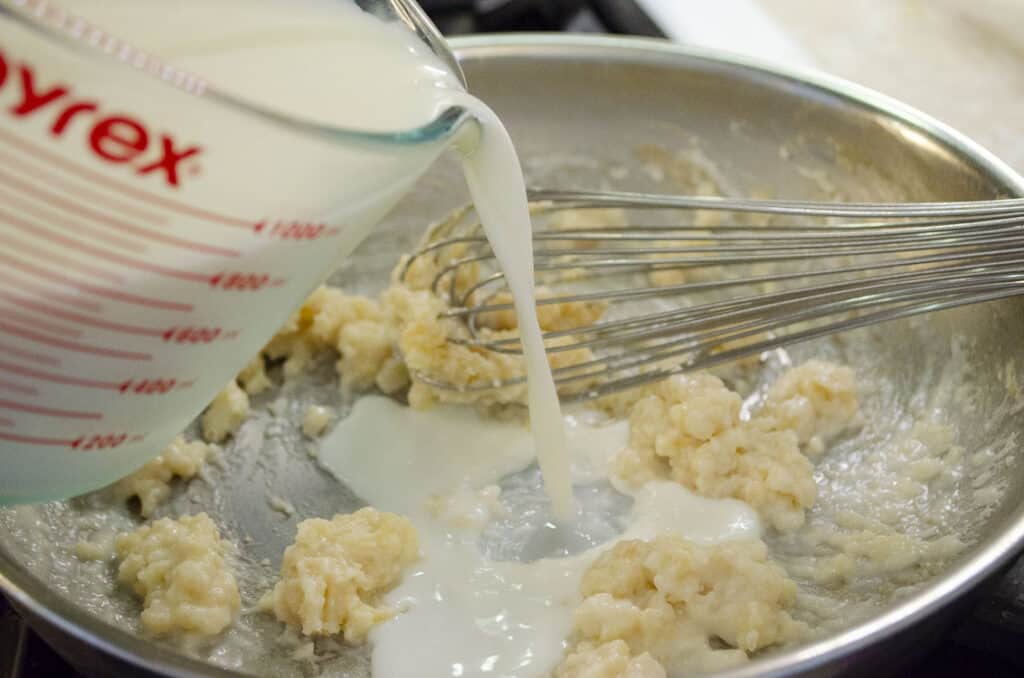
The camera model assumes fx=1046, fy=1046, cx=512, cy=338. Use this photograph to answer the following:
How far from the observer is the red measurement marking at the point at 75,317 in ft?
1.73

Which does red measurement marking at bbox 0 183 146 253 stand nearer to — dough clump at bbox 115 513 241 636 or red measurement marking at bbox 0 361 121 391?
red measurement marking at bbox 0 361 121 391

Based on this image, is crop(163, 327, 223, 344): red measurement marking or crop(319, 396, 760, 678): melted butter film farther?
crop(319, 396, 760, 678): melted butter film

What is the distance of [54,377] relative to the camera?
1.85 feet

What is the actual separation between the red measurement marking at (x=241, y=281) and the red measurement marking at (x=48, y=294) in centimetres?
6

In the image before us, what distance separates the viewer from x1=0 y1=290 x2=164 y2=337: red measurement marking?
526mm

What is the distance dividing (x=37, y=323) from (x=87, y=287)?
0.04 metres

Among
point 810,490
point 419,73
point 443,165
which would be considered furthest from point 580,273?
point 419,73

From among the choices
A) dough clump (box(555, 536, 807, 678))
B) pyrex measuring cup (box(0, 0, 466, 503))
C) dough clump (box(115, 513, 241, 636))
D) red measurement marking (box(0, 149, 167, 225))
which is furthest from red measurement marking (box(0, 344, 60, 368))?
dough clump (box(555, 536, 807, 678))

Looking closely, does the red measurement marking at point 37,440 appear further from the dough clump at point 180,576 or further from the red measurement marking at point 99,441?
the dough clump at point 180,576

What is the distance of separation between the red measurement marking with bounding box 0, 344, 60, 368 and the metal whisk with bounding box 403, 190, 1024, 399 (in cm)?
44

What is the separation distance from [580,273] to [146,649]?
0.69 m

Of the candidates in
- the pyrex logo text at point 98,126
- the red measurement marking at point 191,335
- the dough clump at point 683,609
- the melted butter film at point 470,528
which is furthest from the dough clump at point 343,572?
the pyrex logo text at point 98,126

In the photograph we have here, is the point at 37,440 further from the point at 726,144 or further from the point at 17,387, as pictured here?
the point at 726,144

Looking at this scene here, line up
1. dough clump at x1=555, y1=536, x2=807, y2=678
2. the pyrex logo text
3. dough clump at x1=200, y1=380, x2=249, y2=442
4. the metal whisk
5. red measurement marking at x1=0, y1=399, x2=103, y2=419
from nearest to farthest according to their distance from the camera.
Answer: the pyrex logo text → red measurement marking at x1=0, y1=399, x2=103, y2=419 → dough clump at x1=555, y1=536, x2=807, y2=678 → the metal whisk → dough clump at x1=200, y1=380, x2=249, y2=442
